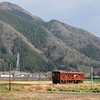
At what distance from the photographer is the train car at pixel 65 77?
75.9 m

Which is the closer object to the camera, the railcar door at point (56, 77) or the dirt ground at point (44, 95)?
the dirt ground at point (44, 95)

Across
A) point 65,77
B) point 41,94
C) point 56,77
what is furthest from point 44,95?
point 65,77

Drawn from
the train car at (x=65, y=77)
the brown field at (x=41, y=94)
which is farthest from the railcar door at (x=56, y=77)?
the brown field at (x=41, y=94)

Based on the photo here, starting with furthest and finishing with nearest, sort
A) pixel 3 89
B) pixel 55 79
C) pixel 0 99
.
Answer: pixel 55 79, pixel 3 89, pixel 0 99

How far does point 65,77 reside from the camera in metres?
77.3

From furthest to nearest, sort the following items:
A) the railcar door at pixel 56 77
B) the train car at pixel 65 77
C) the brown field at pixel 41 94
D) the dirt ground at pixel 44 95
Answer: the railcar door at pixel 56 77 → the train car at pixel 65 77 → the brown field at pixel 41 94 → the dirt ground at pixel 44 95

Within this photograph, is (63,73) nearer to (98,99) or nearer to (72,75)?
(72,75)

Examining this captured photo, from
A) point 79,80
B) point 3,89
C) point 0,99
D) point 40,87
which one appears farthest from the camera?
point 79,80

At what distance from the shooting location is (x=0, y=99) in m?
33.2

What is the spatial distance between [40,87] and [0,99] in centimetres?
2171

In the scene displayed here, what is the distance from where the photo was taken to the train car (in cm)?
7588

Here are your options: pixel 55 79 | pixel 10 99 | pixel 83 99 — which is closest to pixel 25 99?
pixel 10 99

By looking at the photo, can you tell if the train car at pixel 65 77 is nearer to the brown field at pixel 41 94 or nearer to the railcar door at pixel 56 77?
the railcar door at pixel 56 77

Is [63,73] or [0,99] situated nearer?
[0,99]
